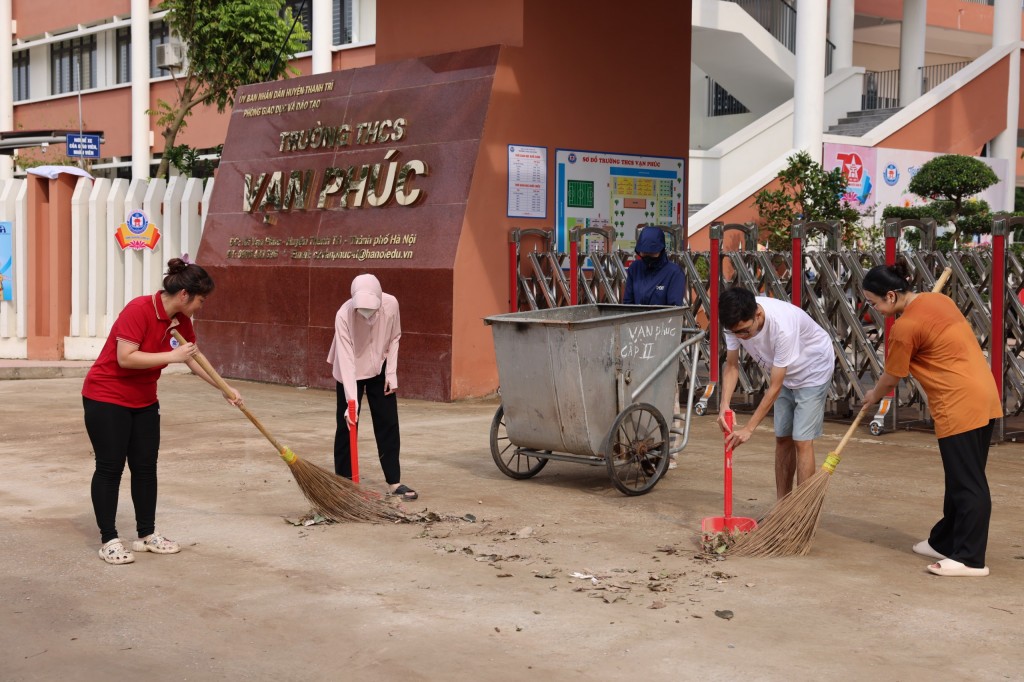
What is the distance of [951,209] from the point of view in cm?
2100

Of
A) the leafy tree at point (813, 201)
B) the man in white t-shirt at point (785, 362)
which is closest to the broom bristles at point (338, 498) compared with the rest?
the man in white t-shirt at point (785, 362)

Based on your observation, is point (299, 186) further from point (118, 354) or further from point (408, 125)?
point (118, 354)

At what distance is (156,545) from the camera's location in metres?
6.23

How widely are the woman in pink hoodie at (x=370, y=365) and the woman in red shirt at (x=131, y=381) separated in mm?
1357

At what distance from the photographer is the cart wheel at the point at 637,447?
7531mm

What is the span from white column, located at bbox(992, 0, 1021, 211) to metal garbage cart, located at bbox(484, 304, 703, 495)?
20.5m

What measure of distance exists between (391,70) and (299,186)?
1739 mm

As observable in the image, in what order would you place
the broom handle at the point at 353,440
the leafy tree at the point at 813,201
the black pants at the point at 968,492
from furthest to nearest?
the leafy tree at the point at 813,201
the broom handle at the point at 353,440
the black pants at the point at 968,492

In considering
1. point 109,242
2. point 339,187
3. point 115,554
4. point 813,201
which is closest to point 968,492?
point 115,554

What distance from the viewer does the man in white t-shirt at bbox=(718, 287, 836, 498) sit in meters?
6.26

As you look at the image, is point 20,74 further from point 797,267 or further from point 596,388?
point 596,388

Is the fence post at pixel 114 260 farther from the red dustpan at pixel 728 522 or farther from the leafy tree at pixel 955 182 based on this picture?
the leafy tree at pixel 955 182

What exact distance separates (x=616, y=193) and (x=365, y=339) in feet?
20.7

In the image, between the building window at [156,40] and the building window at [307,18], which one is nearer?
the building window at [307,18]
